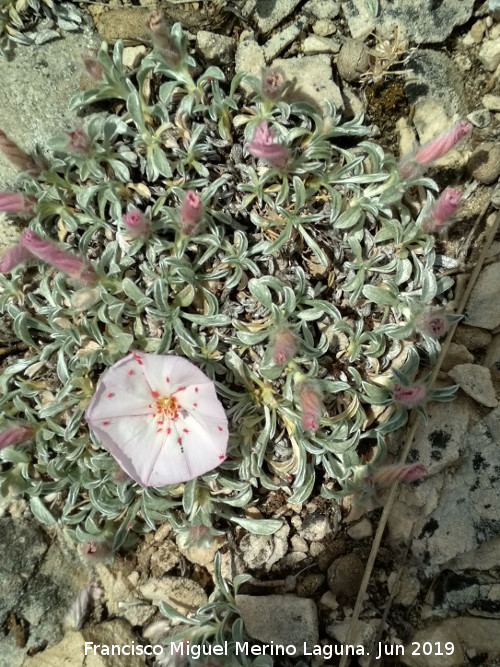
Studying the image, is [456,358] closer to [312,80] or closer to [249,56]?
[312,80]

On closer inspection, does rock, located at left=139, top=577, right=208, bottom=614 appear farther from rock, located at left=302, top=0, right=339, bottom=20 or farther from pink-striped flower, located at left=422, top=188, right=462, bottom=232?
rock, located at left=302, top=0, right=339, bottom=20

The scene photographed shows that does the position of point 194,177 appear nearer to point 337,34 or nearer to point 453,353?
point 337,34

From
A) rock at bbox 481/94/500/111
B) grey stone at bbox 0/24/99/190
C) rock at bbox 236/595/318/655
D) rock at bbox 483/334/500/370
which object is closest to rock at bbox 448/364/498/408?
rock at bbox 483/334/500/370

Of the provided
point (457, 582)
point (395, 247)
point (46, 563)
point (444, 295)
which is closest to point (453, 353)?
point (444, 295)

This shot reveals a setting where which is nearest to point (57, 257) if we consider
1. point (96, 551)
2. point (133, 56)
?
point (133, 56)

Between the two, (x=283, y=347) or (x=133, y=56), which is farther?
(x=133, y=56)
